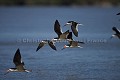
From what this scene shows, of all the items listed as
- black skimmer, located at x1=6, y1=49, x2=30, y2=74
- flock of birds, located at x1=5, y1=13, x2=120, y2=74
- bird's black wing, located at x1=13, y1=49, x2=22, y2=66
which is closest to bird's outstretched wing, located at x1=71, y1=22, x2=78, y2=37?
flock of birds, located at x1=5, y1=13, x2=120, y2=74

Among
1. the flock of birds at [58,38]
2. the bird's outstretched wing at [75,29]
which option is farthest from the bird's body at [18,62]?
the bird's outstretched wing at [75,29]

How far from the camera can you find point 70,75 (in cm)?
1634

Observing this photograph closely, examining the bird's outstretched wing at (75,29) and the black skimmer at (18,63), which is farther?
the bird's outstretched wing at (75,29)

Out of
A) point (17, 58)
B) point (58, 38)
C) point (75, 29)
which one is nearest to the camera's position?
point (17, 58)

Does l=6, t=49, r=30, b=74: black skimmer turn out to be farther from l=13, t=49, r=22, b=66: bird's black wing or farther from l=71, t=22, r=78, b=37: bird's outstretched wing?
l=71, t=22, r=78, b=37: bird's outstretched wing

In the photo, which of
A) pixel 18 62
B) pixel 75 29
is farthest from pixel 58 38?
pixel 18 62

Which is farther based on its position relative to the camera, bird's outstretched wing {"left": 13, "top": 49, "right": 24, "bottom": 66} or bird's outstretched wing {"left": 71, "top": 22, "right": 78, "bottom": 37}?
bird's outstretched wing {"left": 71, "top": 22, "right": 78, "bottom": 37}

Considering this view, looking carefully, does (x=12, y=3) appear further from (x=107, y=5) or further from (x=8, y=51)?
(x=8, y=51)

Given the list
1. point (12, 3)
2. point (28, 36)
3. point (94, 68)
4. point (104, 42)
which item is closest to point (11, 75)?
point (94, 68)

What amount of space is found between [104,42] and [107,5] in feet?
196

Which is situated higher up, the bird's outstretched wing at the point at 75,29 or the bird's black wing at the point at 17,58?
the bird's outstretched wing at the point at 75,29

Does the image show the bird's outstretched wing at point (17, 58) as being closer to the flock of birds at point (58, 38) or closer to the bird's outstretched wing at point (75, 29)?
the flock of birds at point (58, 38)

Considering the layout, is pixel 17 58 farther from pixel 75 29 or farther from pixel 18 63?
pixel 75 29

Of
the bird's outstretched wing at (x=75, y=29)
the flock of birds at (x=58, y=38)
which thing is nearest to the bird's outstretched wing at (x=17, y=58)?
the flock of birds at (x=58, y=38)
